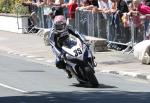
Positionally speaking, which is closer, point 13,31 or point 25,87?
point 25,87

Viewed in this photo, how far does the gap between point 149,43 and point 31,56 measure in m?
5.43

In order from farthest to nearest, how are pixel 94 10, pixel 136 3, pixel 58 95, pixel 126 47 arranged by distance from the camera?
pixel 94 10
pixel 126 47
pixel 136 3
pixel 58 95

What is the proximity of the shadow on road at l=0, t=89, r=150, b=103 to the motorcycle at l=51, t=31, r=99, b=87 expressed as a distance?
1.02 m

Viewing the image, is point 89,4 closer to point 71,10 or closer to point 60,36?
point 71,10

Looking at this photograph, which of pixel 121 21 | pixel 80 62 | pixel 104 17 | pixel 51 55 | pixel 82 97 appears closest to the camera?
pixel 82 97

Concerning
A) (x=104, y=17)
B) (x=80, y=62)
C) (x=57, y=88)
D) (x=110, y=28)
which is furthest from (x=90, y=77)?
(x=104, y=17)

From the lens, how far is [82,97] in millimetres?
13859

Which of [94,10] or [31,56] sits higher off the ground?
[94,10]

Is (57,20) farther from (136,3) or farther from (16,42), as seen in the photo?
(16,42)

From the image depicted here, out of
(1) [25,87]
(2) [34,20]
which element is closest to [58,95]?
(1) [25,87]

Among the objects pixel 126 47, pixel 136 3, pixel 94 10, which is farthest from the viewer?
pixel 94 10

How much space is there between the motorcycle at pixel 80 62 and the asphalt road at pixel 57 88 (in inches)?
10.4

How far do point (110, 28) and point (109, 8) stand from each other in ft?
2.54

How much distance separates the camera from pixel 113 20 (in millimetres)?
23922
